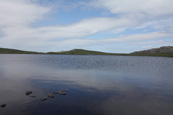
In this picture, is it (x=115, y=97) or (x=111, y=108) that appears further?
(x=115, y=97)

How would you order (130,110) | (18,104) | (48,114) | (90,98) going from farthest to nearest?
1. (90,98)
2. (18,104)
3. (130,110)
4. (48,114)

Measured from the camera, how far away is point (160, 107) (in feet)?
61.1

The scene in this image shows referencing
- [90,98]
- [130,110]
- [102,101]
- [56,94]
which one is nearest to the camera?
[130,110]

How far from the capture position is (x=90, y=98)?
21.8 meters

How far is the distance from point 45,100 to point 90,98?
7.28 meters

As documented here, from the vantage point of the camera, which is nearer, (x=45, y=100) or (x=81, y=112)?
(x=81, y=112)

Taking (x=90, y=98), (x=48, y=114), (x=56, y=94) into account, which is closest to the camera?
(x=48, y=114)

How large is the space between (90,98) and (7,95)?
574 inches

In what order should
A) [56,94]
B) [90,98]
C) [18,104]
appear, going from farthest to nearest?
[56,94], [90,98], [18,104]

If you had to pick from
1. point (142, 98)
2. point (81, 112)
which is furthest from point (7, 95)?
point (142, 98)

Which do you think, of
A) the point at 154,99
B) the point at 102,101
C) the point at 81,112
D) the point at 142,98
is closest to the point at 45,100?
the point at 81,112

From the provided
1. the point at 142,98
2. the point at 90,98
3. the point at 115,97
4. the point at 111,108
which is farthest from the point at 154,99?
the point at 90,98

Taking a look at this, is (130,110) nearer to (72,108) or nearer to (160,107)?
(160,107)

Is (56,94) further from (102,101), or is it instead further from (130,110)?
(130,110)
